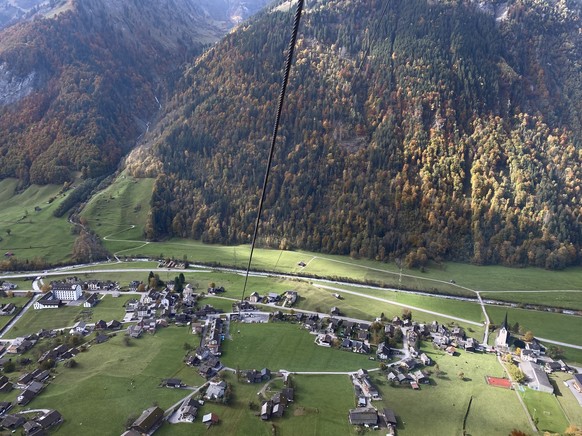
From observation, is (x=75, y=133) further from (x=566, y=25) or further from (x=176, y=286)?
(x=566, y=25)

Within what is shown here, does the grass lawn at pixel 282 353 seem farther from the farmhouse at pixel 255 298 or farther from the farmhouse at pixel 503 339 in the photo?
the farmhouse at pixel 503 339

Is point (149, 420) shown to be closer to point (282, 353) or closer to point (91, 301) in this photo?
point (282, 353)

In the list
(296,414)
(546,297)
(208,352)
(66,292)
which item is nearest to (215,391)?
(208,352)

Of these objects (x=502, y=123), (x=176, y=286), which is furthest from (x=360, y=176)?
(x=176, y=286)

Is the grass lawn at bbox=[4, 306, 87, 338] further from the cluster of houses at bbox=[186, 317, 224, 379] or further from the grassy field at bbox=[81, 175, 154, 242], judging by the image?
→ the grassy field at bbox=[81, 175, 154, 242]

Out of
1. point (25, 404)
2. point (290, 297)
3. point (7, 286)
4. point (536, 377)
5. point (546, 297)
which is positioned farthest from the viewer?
point (546, 297)

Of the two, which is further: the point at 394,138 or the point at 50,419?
the point at 394,138
